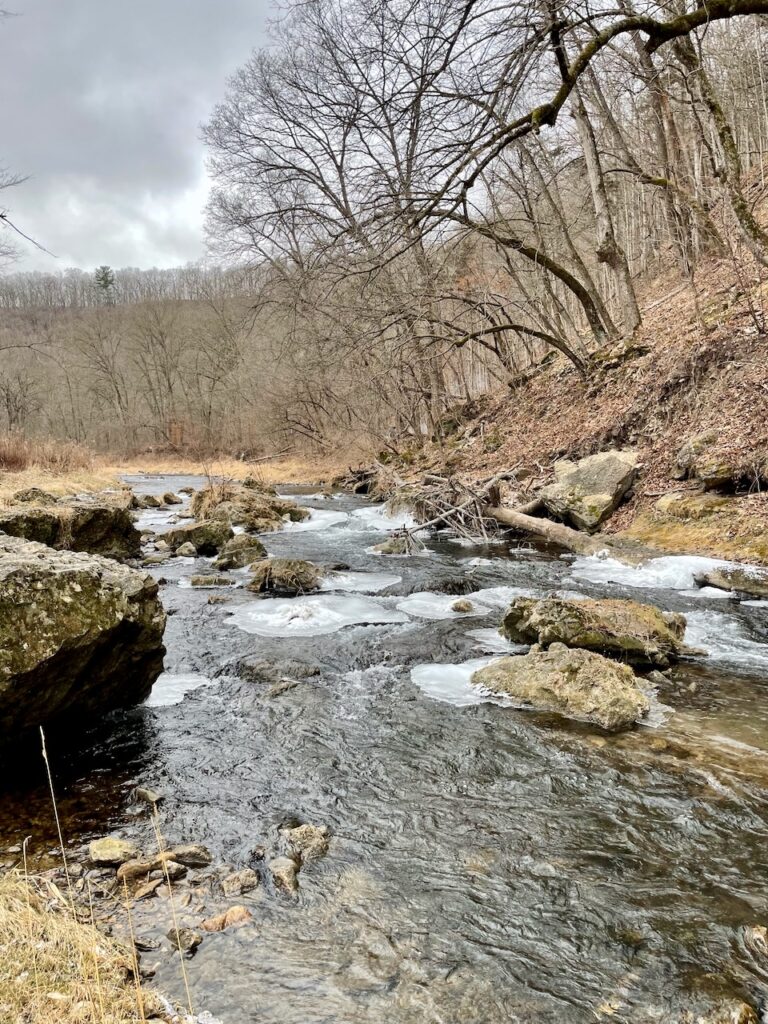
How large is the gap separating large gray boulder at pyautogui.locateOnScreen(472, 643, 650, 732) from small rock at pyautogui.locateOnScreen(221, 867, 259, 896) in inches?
107

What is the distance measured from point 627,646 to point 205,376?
4793 centimetres

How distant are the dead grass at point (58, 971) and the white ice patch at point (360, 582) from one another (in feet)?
21.4

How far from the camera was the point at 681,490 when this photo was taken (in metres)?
10.2

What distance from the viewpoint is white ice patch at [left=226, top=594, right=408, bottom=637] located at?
7.43 metres

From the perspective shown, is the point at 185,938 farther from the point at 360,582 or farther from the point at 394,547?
the point at 394,547

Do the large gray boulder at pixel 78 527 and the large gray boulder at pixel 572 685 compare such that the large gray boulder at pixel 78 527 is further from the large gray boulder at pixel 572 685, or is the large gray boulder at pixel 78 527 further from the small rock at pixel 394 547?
the large gray boulder at pixel 572 685

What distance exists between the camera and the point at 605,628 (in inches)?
236

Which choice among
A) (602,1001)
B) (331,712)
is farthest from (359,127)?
(602,1001)

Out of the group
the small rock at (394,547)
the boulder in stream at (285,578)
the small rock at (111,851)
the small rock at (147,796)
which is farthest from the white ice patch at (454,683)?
the small rock at (394,547)

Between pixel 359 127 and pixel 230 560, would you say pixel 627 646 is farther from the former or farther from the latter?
pixel 230 560

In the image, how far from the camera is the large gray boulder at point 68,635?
Answer: 3965 mm

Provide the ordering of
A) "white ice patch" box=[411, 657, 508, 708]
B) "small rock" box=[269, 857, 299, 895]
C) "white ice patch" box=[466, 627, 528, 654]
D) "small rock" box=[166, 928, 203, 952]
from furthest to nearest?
"white ice patch" box=[466, 627, 528, 654] < "white ice patch" box=[411, 657, 508, 708] < "small rock" box=[269, 857, 299, 895] < "small rock" box=[166, 928, 203, 952]

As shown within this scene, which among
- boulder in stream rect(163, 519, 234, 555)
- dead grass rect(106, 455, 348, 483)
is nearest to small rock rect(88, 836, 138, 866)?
boulder in stream rect(163, 519, 234, 555)

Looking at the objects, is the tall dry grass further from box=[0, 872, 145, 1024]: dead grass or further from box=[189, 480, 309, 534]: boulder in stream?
box=[0, 872, 145, 1024]: dead grass
